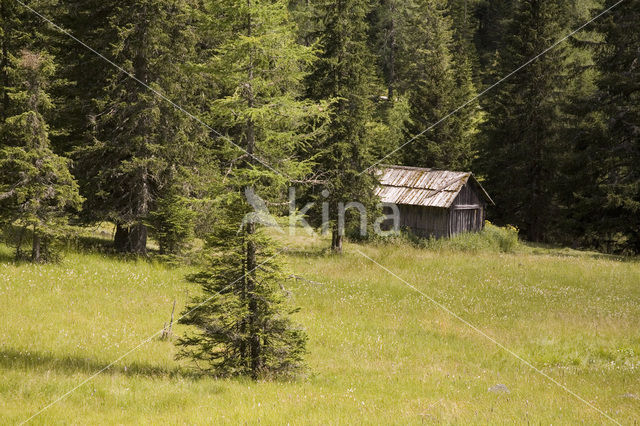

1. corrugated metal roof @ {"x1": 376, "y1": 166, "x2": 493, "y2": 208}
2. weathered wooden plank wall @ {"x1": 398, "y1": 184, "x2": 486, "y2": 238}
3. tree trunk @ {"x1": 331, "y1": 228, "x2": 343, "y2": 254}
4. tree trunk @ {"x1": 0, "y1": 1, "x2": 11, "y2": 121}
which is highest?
tree trunk @ {"x1": 0, "y1": 1, "x2": 11, "y2": 121}

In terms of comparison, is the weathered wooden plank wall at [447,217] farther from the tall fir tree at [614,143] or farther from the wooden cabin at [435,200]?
the tall fir tree at [614,143]

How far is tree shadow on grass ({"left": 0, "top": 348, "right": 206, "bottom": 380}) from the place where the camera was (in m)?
9.80

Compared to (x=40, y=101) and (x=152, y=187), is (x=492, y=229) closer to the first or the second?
(x=152, y=187)

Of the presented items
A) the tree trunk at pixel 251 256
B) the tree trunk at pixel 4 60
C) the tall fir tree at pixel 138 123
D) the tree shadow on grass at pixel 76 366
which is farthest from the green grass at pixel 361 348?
the tree trunk at pixel 4 60

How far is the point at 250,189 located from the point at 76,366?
4823 mm

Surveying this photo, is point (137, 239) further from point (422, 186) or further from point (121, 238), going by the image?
point (422, 186)

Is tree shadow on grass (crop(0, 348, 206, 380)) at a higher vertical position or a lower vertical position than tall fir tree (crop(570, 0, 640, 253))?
lower

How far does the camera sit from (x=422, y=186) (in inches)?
1423

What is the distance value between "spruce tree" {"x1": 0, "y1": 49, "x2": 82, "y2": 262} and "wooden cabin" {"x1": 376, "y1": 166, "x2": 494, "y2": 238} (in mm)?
21014

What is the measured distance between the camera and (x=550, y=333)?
15.0 m

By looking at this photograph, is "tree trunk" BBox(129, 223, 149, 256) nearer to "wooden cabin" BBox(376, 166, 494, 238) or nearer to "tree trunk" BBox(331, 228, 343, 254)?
"tree trunk" BBox(331, 228, 343, 254)

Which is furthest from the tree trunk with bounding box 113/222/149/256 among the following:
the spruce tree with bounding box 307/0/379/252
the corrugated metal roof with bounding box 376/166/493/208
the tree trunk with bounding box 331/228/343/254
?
the corrugated metal roof with bounding box 376/166/493/208

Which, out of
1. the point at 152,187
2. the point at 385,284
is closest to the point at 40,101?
the point at 152,187

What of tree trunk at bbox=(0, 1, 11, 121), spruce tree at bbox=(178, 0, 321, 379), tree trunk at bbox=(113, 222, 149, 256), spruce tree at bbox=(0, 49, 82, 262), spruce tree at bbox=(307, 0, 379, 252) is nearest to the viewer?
spruce tree at bbox=(178, 0, 321, 379)
